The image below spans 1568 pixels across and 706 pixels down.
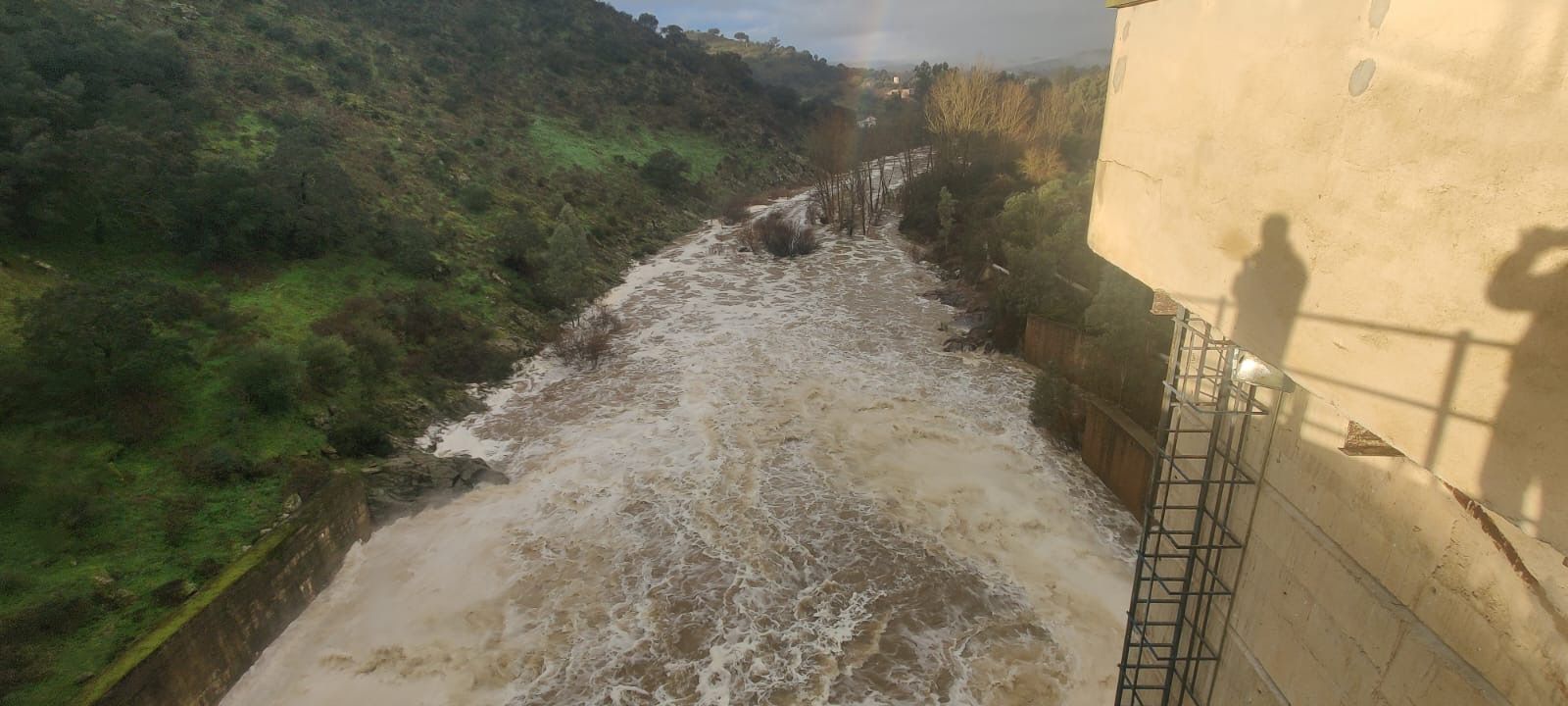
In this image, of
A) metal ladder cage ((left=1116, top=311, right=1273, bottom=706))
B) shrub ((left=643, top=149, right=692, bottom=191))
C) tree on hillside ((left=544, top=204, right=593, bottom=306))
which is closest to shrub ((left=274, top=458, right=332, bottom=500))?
tree on hillside ((left=544, top=204, right=593, bottom=306))

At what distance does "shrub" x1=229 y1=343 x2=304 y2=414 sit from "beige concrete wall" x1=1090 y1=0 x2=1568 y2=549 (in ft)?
44.7

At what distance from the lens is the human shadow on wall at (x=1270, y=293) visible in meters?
3.12

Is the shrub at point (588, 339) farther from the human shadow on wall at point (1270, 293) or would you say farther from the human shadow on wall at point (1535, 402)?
the human shadow on wall at point (1535, 402)

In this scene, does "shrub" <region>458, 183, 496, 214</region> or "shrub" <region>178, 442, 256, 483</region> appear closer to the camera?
"shrub" <region>178, 442, 256, 483</region>

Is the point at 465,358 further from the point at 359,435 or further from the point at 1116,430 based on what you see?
the point at 1116,430

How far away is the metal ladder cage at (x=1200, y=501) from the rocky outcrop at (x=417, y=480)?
1137 centimetres

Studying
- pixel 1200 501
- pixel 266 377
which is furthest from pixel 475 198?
pixel 1200 501

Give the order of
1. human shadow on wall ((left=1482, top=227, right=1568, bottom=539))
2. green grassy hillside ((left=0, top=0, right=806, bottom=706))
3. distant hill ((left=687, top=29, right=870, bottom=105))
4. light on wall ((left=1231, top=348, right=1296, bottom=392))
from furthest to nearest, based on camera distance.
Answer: distant hill ((left=687, top=29, right=870, bottom=105)) → green grassy hillside ((left=0, top=0, right=806, bottom=706)) → light on wall ((left=1231, top=348, right=1296, bottom=392)) → human shadow on wall ((left=1482, top=227, right=1568, bottom=539))

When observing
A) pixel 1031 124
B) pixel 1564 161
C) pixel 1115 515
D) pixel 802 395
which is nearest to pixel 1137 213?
pixel 1564 161

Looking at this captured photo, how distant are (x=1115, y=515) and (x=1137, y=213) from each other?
31.2ft

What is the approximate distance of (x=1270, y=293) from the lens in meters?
3.24

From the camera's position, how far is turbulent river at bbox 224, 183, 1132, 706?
9219 mm

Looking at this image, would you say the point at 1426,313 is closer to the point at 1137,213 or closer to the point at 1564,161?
the point at 1564,161

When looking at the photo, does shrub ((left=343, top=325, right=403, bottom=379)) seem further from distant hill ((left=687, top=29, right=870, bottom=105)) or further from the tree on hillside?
distant hill ((left=687, top=29, right=870, bottom=105))
